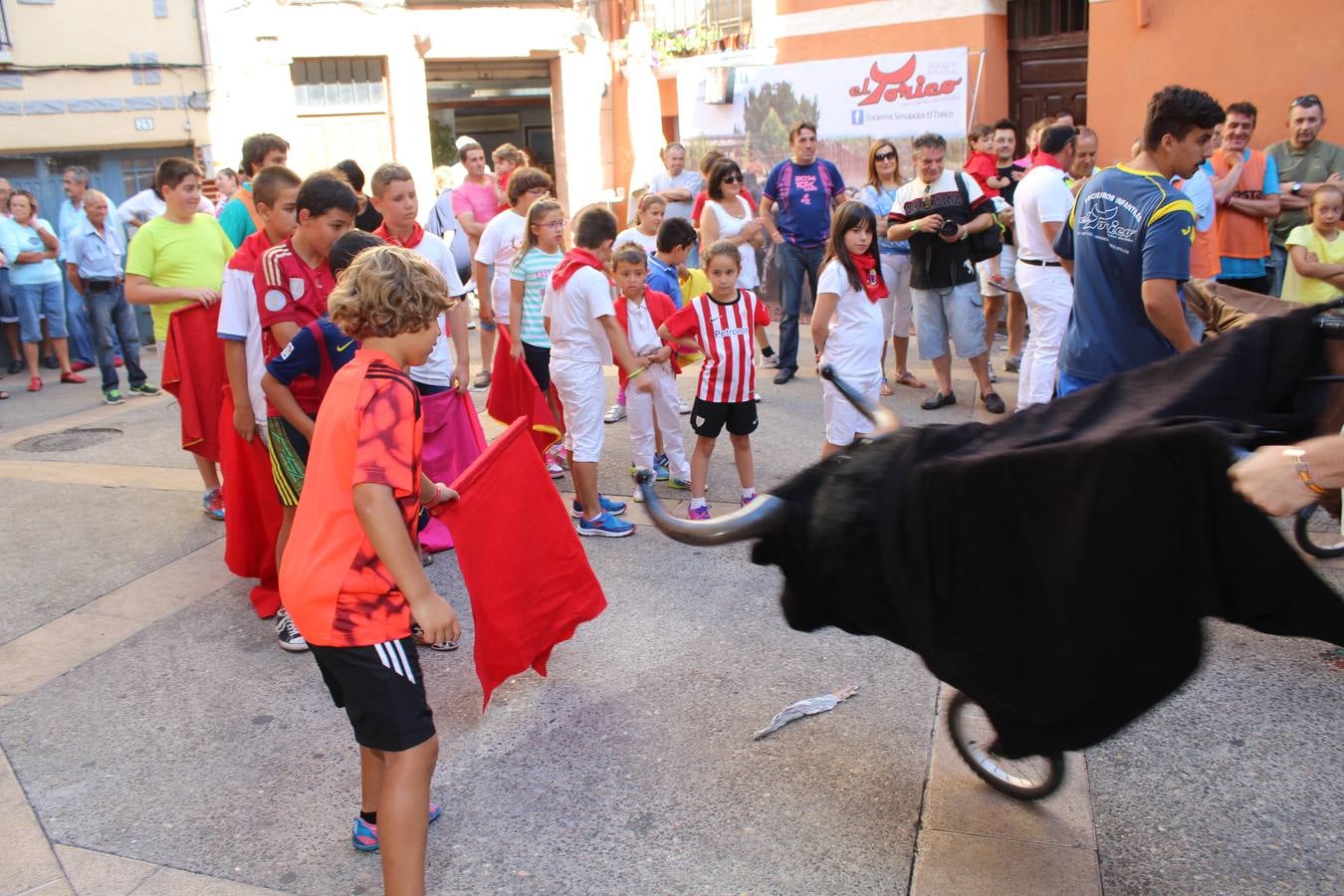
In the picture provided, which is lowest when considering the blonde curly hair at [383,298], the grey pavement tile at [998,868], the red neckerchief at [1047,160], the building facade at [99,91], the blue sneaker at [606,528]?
the grey pavement tile at [998,868]

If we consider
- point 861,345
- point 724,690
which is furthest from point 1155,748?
point 861,345

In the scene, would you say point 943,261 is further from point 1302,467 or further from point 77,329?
point 77,329

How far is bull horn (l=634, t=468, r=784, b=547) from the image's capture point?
2615 mm

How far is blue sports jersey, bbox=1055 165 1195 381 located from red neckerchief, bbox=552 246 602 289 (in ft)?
7.73

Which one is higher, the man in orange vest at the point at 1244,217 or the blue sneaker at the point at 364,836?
the man in orange vest at the point at 1244,217

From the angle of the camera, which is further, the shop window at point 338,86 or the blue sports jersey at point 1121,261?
the shop window at point 338,86

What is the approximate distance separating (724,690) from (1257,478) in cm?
251

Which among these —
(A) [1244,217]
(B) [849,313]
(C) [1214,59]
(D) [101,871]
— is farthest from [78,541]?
(C) [1214,59]

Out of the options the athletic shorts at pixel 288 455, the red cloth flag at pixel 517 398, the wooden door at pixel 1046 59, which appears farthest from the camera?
the wooden door at pixel 1046 59

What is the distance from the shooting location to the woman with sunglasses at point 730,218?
8.71 meters

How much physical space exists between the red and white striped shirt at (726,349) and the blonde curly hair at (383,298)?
119 inches

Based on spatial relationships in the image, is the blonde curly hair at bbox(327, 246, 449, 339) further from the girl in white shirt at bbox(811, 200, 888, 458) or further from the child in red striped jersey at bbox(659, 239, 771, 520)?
the girl in white shirt at bbox(811, 200, 888, 458)

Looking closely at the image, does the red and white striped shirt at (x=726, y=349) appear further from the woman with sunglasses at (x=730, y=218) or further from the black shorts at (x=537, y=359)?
the woman with sunglasses at (x=730, y=218)

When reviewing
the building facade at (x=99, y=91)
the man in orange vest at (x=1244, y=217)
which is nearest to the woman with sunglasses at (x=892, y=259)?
the man in orange vest at (x=1244, y=217)
